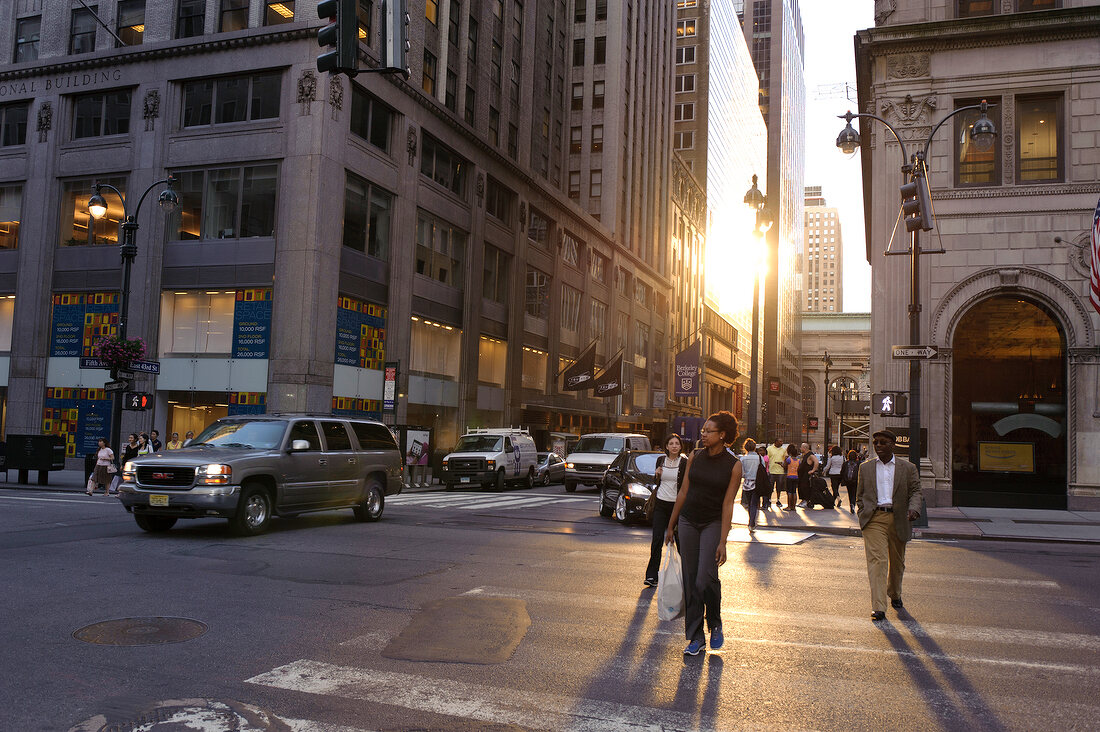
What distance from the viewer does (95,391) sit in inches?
1256

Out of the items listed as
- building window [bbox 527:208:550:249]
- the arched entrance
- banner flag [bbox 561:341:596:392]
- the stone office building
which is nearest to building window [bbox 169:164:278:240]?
the stone office building

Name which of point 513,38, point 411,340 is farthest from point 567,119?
point 411,340

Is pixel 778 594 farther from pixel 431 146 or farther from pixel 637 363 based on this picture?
pixel 637 363

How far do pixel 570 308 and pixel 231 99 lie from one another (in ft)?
83.3

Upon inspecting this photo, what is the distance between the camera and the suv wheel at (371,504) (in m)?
15.8

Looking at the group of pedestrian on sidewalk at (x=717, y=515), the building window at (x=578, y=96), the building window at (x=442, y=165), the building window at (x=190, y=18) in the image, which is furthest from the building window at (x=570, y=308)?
the group of pedestrian on sidewalk at (x=717, y=515)

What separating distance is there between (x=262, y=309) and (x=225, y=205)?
4288mm

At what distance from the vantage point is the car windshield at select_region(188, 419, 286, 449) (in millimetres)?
13859

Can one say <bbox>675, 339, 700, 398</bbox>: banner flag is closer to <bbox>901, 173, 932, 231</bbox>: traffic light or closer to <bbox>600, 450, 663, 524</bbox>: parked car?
<bbox>901, 173, 932, 231</bbox>: traffic light

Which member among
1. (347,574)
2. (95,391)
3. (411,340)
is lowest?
(347,574)

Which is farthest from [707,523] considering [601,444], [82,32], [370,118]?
[82,32]

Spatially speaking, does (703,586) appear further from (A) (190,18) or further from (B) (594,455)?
(A) (190,18)

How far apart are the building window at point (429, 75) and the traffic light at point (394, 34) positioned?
28.4m

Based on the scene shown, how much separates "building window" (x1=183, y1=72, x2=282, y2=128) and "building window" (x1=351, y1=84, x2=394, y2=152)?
2710 millimetres
